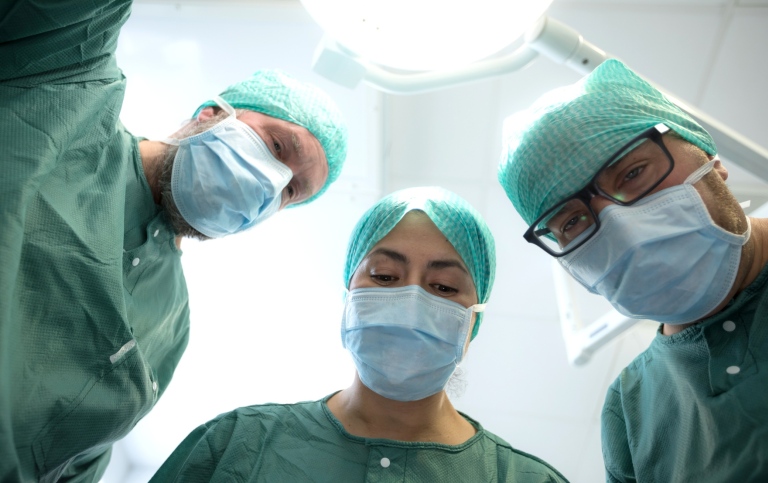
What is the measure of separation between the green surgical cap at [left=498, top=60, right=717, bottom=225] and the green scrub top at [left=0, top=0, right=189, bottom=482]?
0.96 metres

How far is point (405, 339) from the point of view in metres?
1.32

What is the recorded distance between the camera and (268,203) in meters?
1.72

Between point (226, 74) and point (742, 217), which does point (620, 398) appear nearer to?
point (742, 217)

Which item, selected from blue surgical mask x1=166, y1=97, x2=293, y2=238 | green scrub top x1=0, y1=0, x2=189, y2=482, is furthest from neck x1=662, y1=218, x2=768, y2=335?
green scrub top x1=0, y1=0, x2=189, y2=482

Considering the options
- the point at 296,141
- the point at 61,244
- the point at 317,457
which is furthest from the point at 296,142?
the point at 317,457

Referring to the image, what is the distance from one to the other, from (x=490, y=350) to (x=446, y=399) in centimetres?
→ 152

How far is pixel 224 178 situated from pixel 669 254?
1126mm

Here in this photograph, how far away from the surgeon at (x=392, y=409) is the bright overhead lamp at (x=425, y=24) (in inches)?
19.0

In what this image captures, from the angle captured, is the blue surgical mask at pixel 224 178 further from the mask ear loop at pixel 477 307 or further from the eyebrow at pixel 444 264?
the mask ear loop at pixel 477 307

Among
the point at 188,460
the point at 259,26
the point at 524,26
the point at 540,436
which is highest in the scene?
the point at 524,26

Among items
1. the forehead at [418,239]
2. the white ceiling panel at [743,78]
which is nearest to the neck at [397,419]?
the forehead at [418,239]

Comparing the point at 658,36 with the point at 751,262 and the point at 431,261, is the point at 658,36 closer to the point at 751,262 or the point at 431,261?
the point at 751,262

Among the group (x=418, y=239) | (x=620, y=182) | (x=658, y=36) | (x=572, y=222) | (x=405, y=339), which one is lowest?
(x=405, y=339)

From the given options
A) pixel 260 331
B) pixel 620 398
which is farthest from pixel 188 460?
pixel 260 331
